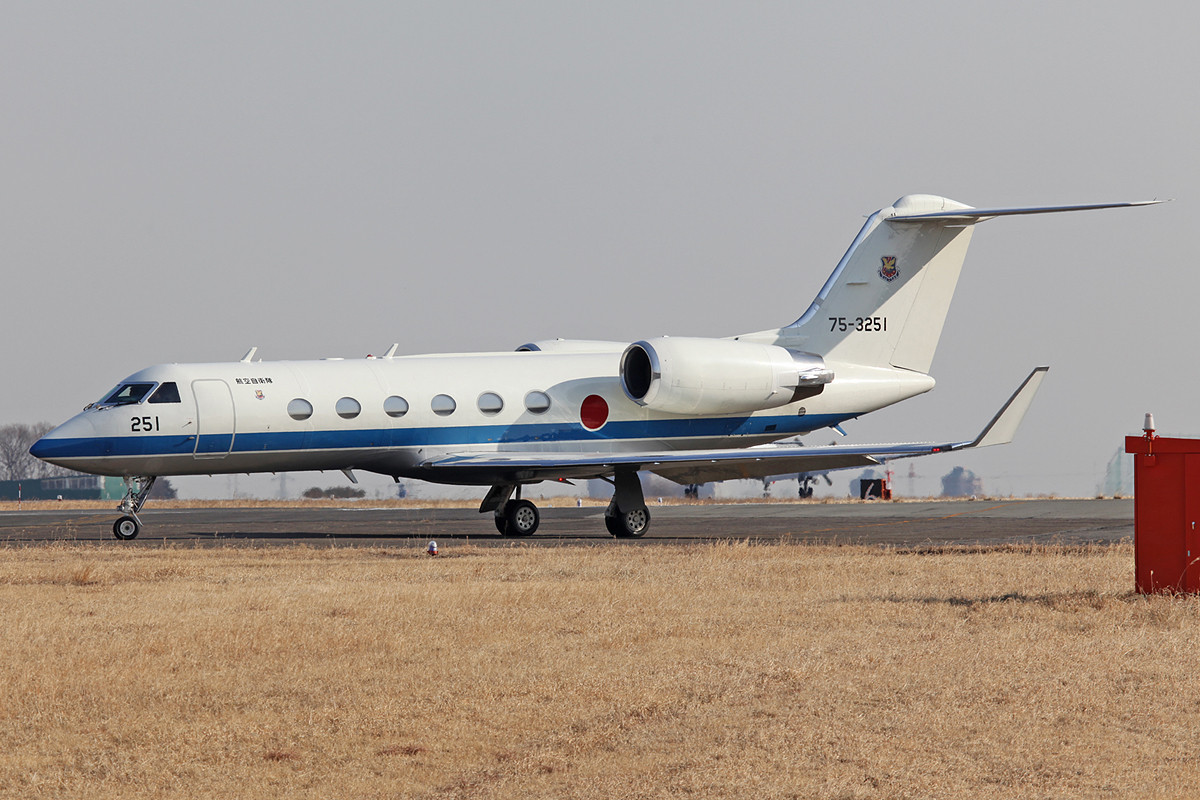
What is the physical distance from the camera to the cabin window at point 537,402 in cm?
2633

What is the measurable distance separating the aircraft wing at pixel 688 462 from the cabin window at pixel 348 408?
1.63 meters

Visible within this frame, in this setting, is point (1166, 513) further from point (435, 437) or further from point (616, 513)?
point (435, 437)

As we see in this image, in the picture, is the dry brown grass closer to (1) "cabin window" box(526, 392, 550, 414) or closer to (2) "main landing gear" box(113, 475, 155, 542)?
(2) "main landing gear" box(113, 475, 155, 542)

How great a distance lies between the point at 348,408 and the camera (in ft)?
81.1

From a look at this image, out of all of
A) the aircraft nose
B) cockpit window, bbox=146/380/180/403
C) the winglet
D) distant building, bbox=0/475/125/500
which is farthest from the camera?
distant building, bbox=0/475/125/500

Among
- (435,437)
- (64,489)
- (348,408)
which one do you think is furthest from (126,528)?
(64,489)

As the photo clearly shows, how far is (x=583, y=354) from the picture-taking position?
28.0 m

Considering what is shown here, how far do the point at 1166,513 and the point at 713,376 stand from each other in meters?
14.3

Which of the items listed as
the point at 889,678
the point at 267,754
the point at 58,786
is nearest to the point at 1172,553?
the point at 889,678

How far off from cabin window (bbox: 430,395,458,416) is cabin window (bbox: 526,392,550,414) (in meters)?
1.48

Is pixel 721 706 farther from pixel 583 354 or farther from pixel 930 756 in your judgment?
pixel 583 354

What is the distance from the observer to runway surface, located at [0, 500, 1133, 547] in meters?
23.7

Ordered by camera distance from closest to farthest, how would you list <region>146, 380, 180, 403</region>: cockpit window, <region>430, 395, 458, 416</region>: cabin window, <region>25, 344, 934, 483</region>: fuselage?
<region>25, 344, 934, 483</region>: fuselage → <region>146, 380, 180, 403</region>: cockpit window → <region>430, 395, 458, 416</region>: cabin window

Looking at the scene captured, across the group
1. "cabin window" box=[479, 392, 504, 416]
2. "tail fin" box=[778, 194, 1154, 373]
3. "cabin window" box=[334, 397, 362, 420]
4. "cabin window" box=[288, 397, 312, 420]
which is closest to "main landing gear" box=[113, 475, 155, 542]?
"cabin window" box=[288, 397, 312, 420]
